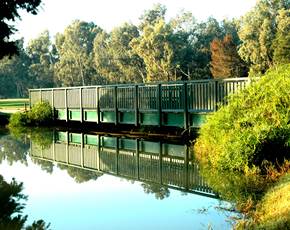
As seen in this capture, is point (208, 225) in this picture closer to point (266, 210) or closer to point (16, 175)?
point (266, 210)

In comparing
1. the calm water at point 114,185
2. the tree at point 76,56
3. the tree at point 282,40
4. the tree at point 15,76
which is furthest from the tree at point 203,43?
the calm water at point 114,185

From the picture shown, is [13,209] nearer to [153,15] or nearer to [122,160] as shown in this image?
[122,160]

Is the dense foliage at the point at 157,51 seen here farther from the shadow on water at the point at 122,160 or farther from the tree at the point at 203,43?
the shadow on water at the point at 122,160

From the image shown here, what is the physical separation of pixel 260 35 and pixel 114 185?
51883mm

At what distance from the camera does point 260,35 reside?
200ft

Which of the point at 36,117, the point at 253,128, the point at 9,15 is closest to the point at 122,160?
the point at 253,128

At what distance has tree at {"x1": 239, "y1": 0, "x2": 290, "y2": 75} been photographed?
6056 cm

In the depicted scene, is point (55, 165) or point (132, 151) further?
point (132, 151)

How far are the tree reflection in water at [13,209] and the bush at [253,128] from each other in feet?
15.2

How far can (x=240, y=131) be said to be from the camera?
12.3 metres

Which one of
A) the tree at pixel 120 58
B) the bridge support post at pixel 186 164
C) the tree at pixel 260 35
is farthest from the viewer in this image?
the tree at pixel 120 58

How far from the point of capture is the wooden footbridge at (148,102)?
1903cm

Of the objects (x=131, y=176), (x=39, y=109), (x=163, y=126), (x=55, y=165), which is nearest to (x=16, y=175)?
(x=55, y=165)

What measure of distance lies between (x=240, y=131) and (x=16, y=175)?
599cm
